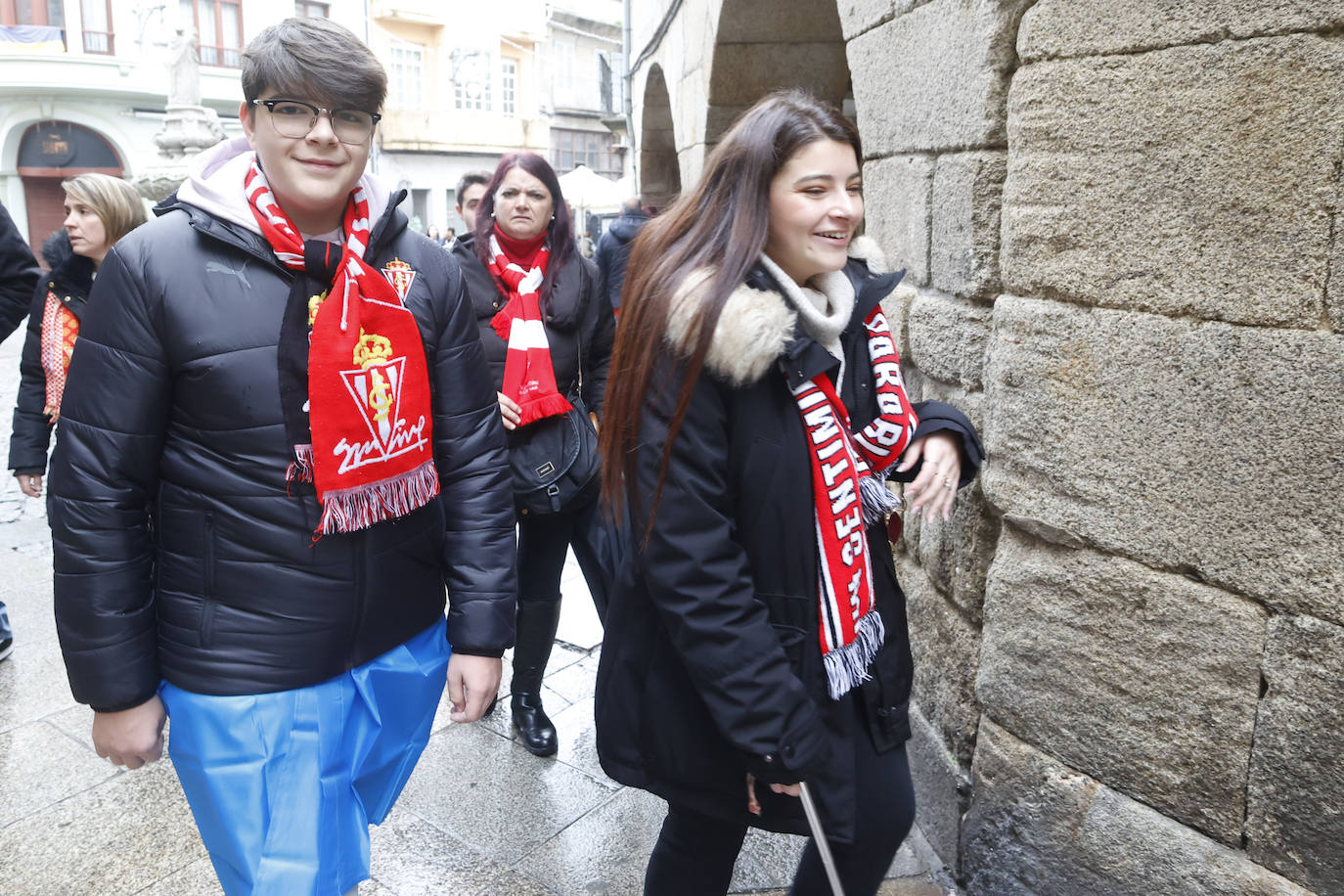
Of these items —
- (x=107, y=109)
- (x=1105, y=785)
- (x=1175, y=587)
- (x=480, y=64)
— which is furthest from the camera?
(x=480, y=64)

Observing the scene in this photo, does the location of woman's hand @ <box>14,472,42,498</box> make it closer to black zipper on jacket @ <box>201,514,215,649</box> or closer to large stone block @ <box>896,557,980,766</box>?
black zipper on jacket @ <box>201,514,215,649</box>

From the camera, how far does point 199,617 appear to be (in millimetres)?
1829

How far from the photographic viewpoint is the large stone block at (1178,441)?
183cm

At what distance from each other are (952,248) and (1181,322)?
80 cm

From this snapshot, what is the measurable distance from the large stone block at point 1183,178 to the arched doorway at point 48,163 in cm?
2754

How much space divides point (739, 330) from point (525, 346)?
166 centimetres

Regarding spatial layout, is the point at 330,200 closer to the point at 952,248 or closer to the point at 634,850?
the point at 952,248

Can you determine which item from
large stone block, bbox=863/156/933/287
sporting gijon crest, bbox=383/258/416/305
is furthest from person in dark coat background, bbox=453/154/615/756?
sporting gijon crest, bbox=383/258/416/305

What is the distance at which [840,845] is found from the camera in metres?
1.83

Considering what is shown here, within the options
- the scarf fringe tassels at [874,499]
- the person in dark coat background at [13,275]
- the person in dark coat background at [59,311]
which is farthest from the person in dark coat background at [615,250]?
the scarf fringe tassels at [874,499]

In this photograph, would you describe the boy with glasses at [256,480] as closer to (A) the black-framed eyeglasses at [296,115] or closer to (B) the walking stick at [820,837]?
(A) the black-framed eyeglasses at [296,115]

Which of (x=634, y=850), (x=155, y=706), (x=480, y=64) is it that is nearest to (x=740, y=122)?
(x=155, y=706)

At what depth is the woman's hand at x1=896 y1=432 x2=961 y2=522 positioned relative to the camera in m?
1.99

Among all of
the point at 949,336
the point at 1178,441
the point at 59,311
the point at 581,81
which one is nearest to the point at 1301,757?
the point at 1178,441
